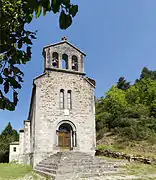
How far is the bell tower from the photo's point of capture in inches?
745

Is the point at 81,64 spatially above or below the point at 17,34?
above

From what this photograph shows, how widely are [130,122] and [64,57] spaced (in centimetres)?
941

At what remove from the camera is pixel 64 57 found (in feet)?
65.4

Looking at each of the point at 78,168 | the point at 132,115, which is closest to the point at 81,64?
the point at 132,115

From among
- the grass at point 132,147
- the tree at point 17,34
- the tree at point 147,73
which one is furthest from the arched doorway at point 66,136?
the tree at point 147,73

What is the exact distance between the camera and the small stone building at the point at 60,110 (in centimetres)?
1714

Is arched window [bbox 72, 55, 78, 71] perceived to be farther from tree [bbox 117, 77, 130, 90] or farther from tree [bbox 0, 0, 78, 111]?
tree [bbox 117, 77, 130, 90]

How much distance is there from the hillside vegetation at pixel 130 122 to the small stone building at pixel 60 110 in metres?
3.43

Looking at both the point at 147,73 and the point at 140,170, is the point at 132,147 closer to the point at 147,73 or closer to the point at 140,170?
the point at 140,170

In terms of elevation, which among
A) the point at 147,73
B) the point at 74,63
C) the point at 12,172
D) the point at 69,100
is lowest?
the point at 12,172

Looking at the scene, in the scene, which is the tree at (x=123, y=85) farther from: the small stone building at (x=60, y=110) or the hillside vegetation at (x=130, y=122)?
the small stone building at (x=60, y=110)

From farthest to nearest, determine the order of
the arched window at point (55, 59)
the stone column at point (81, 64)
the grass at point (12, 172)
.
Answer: the stone column at point (81, 64)
the arched window at point (55, 59)
the grass at point (12, 172)

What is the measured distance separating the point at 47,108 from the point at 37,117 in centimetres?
110

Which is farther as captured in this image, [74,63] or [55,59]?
[74,63]
